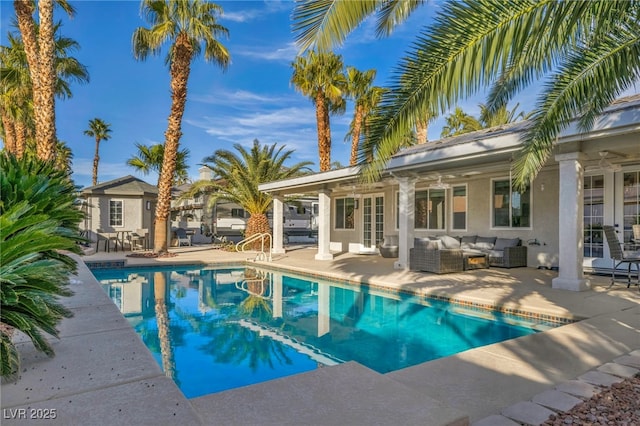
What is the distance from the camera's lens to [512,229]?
1266 cm

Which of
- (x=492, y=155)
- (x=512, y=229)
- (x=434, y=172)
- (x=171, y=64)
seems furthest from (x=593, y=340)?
(x=171, y=64)

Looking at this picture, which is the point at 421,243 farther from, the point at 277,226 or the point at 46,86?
the point at 46,86

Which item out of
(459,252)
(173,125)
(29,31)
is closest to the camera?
(459,252)

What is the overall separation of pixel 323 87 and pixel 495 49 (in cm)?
1789

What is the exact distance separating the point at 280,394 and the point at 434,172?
31.7 ft

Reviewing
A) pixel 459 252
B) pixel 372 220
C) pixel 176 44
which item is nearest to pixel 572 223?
pixel 459 252

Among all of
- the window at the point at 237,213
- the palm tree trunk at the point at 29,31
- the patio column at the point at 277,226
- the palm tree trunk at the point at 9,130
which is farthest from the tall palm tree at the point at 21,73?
the window at the point at 237,213

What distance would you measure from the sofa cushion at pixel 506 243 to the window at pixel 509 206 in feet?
2.07

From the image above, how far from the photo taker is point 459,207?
46.7ft

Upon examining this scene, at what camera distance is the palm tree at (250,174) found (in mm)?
19359

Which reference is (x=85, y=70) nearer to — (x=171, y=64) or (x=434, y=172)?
(x=171, y=64)

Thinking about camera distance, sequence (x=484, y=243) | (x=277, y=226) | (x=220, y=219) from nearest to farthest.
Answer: (x=484, y=243) < (x=277, y=226) < (x=220, y=219)

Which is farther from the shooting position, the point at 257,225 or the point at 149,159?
the point at 149,159

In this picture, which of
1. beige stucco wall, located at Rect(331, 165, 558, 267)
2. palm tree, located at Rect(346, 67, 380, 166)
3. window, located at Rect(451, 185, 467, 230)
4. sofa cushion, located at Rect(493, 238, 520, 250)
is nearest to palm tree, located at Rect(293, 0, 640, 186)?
beige stucco wall, located at Rect(331, 165, 558, 267)
